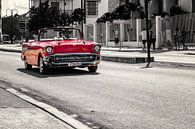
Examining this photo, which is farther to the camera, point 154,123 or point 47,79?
point 47,79

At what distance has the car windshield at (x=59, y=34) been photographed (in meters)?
18.0

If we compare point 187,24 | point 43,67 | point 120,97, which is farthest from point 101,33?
point 120,97

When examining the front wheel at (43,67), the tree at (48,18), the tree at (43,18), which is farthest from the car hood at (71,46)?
the tree at (43,18)

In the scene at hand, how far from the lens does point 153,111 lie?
902cm

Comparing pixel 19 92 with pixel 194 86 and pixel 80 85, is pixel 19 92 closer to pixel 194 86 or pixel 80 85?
pixel 80 85

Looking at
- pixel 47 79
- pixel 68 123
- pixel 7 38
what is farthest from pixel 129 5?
pixel 7 38

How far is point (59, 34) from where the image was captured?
18.1m

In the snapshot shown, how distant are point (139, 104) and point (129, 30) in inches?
A: 1378

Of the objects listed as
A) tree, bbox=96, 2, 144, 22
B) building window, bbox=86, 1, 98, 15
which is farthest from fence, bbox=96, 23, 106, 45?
building window, bbox=86, 1, 98, 15

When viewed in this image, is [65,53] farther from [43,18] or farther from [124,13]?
[43,18]

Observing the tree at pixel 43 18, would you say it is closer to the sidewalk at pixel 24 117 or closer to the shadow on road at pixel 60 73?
the shadow on road at pixel 60 73

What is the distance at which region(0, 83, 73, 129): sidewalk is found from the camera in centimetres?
783

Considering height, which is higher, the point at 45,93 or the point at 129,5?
the point at 129,5

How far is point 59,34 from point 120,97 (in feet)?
25.3
